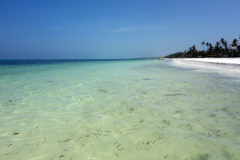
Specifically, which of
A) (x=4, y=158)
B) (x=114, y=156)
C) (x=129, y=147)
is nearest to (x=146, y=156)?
(x=129, y=147)

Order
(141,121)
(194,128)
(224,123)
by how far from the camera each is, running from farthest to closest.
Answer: (141,121), (224,123), (194,128)

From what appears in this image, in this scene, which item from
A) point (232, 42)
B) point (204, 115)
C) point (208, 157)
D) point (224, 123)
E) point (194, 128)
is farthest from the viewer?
point (232, 42)

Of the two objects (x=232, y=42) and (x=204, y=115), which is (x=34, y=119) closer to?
(x=204, y=115)

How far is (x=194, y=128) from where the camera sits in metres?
2.65

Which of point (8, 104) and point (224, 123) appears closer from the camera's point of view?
point (224, 123)

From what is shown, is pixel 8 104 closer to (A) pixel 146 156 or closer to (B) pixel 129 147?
(B) pixel 129 147

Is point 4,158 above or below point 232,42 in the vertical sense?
below

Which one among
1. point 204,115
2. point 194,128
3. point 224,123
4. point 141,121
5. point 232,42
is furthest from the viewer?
point 232,42

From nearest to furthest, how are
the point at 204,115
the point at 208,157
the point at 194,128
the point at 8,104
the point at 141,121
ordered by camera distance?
the point at 208,157
the point at 194,128
the point at 141,121
the point at 204,115
the point at 8,104

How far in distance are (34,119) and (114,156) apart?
232 cm

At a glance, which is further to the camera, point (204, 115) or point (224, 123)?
point (204, 115)

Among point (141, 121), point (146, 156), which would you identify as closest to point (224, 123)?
point (141, 121)

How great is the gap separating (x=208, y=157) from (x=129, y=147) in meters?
1.04

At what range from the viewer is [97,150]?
81.7 inches
